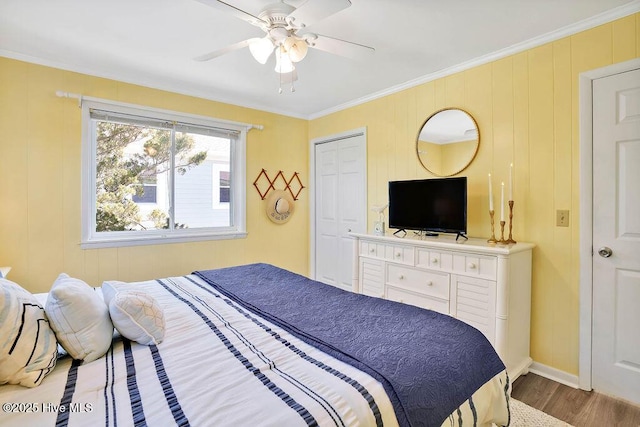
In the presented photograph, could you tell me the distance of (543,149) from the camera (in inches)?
89.7

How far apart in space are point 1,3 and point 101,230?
6.01 feet

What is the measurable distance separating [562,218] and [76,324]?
9.35 feet

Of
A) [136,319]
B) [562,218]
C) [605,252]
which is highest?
[562,218]

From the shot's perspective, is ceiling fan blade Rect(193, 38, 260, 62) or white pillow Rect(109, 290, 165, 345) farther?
ceiling fan blade Rect(193, 38, 260, 62)

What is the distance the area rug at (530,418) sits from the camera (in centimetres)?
176

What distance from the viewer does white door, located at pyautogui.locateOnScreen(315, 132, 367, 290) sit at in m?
3.76

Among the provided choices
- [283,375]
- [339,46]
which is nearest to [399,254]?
[339,46]

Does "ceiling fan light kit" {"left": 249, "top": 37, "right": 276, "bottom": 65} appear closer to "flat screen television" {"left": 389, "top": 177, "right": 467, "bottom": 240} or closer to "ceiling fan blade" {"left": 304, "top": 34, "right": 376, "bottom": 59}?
"ceiling fan blade" {"left": 304, "top": 34, "right": 376, "bottom": 59}

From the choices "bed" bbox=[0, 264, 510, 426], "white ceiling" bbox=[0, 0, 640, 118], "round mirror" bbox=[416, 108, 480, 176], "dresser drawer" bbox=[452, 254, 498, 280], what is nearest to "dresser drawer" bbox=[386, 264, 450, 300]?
"dresser drawer" bbox=[452, 254, 498, 280]

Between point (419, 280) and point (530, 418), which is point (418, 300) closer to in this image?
point (419, 280)

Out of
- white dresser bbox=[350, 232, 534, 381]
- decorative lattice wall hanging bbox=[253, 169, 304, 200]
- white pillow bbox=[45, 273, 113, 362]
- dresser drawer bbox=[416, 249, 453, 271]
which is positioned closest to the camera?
white pillow bbox=[45, 273, 113, 362]

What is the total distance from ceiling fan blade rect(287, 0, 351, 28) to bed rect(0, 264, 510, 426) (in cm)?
151

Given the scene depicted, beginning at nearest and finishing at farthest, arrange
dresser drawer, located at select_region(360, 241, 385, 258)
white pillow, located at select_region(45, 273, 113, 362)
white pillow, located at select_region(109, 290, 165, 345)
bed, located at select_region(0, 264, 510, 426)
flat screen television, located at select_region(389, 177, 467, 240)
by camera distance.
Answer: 1. bed, located at select_region(0, 264, 510, 426)
2. white pillow, located at select_region(45, 273, 113, 362)
3. white pillow, located at select_region(109, 290, 165, 345)
4. flat screen television, located at select_region(389, 177, 467, 240)
5. dresser drawer, located at select_region(360, 241, 385, 258)

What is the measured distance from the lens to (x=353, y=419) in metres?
0.88
